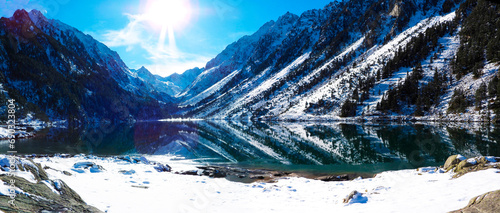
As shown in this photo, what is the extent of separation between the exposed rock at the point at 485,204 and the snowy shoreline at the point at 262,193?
0.57 metres

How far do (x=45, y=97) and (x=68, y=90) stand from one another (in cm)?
2264

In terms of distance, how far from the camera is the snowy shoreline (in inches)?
456

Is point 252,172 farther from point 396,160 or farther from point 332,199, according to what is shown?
point 396,160

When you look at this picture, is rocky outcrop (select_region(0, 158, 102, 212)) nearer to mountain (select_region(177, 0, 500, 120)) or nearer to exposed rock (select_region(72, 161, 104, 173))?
exposed rock (select_region(72, 161, 104, 173))

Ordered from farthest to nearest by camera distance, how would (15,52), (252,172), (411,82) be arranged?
(15,52), (411,82), (252,172)

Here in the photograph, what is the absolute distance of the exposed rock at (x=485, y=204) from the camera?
334 inches

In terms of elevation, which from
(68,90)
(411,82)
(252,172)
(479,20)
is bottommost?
(252,172)

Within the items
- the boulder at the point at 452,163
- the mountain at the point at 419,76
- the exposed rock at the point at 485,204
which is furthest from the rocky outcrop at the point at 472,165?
the mountain at the point at 419,76

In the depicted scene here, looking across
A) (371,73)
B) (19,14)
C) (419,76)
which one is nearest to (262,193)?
(419,76)

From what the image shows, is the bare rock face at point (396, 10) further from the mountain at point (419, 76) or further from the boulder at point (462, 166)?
the boulder at point (462, 166)

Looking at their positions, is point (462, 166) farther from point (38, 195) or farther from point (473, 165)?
point (38, 195)

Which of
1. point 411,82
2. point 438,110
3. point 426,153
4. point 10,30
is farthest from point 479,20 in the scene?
point 10,30

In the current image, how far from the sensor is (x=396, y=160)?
31062 mm

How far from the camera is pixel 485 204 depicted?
8836mm
